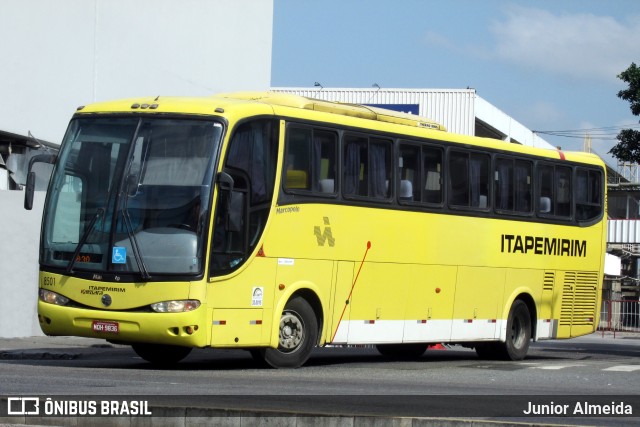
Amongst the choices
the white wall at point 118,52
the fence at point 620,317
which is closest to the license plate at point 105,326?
the white wall at point 118,52

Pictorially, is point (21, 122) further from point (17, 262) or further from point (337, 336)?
point (337, 336)

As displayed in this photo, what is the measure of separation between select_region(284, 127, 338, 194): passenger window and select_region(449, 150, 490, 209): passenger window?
312 centimetres

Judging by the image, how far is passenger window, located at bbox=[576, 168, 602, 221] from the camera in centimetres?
2442

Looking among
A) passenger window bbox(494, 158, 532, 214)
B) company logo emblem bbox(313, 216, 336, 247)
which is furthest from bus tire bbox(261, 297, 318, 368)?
passenger window bbox(494, 158, 532, 214)

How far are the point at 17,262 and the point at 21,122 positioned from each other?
428cm

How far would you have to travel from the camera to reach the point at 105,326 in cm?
1636

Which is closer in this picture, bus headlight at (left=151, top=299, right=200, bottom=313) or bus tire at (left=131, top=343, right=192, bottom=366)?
bus headlight at (left=151, top=299, right=200, bottom=313)

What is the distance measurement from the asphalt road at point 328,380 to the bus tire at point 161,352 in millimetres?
232

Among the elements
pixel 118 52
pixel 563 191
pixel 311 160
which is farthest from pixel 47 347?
pixel 118 52

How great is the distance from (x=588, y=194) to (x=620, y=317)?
70.1 ft

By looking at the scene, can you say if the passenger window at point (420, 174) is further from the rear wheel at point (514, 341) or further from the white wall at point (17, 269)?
the white wall at point (17, 269)

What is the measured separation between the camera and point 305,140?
18219 mm

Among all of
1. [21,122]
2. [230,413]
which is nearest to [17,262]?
[21,122]

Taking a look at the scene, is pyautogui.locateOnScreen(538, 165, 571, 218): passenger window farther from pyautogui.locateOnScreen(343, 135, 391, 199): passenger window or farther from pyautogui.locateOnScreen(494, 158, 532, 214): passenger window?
pyautogui.locateOnScreen(343, 135, 391, 199): passenger window
